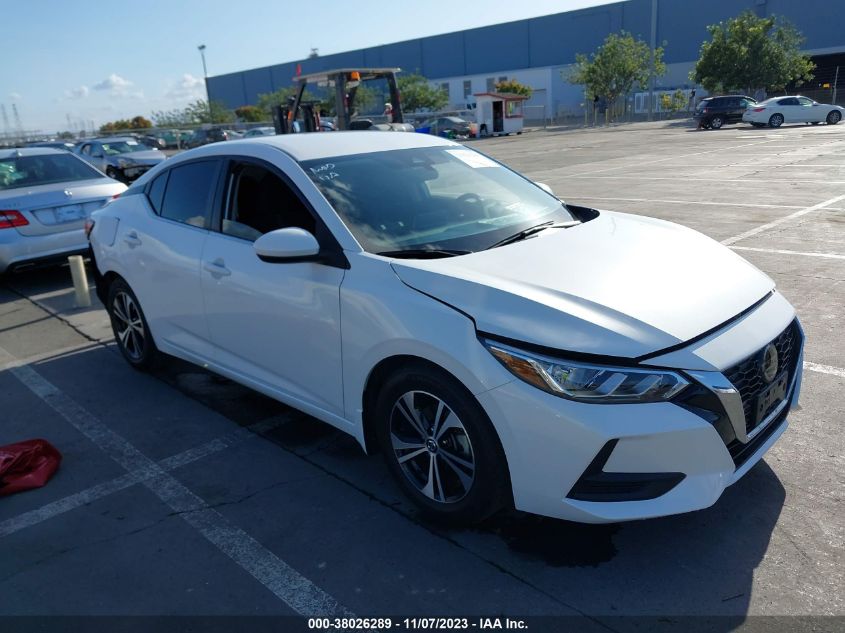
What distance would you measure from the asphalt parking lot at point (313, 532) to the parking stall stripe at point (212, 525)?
11mm

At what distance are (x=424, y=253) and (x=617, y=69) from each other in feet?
172

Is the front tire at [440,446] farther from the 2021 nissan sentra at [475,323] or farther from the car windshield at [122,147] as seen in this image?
the car windshield at [122,147]

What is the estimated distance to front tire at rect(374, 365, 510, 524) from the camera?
113 inches

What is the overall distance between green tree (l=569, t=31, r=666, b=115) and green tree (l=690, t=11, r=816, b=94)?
17.0ft

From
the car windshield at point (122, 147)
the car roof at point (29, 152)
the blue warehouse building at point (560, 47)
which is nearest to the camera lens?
the car roof at point (29, 152)

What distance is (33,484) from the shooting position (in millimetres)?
3812

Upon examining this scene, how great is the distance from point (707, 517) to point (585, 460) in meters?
0.96

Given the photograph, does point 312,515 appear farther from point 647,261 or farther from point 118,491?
point 647,261

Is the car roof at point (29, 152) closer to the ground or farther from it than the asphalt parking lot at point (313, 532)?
farther from it

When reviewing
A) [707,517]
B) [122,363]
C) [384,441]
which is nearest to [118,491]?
[384,441]

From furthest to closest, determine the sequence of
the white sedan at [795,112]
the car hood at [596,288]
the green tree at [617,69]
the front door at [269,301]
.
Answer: the green tree at [617,69] → the white sedan at [795,112] → the front door at [269,301] → the car hood at [596,288]

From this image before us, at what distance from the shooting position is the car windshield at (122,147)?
19.6m

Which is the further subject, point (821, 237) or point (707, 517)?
point (821, 237)

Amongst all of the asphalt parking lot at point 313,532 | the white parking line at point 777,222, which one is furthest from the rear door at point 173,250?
the white parking line at point 777,222
